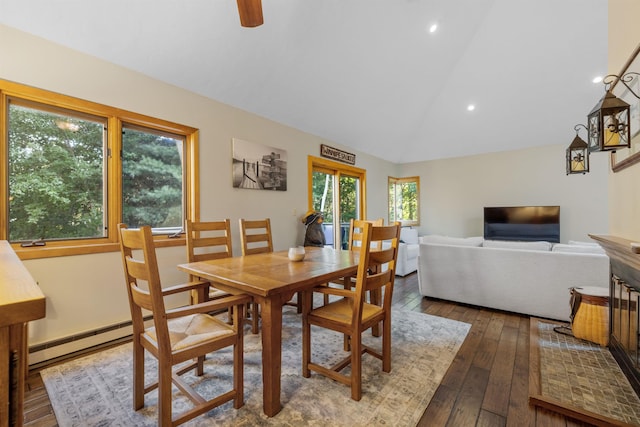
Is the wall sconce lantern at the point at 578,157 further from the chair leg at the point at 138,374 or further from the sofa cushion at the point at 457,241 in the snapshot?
the chair leg at the point at 138,374

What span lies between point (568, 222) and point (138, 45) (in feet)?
23.9

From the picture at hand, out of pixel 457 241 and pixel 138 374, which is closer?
pixel 138 374

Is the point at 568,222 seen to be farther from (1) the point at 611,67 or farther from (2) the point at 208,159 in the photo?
(2) the point at 208,159

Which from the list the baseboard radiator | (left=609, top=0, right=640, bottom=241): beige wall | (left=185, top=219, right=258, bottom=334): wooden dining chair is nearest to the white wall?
(left=609, top=0, right=640, bottom=241): beige wall

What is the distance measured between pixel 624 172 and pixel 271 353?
8.22ft

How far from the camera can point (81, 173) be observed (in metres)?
2.39

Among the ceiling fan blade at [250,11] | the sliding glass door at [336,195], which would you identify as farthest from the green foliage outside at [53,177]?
the sliding glass door at [336,195]

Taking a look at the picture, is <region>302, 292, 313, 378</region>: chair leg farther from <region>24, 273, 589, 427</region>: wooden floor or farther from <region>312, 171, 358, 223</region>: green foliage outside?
<region>312, 171, 358, 223</region>: green foliage outside

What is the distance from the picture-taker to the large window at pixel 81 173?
209 centimetres

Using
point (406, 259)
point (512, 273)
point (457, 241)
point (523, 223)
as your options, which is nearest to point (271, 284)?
point (512, 273)

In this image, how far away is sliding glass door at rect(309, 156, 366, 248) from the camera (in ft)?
15.8

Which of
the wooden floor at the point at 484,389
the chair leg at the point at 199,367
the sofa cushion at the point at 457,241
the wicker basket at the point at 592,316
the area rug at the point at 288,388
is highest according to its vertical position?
the sofa cushion at the point at 457,241

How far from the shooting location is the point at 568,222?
216 inches

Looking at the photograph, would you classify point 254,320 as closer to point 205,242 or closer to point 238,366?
point 205,242
